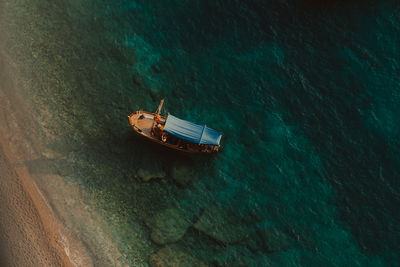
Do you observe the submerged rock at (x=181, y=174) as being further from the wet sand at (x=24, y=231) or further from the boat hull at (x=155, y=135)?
the wet sand at (x=24, y=231)

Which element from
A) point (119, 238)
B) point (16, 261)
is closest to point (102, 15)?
point (119, 238)

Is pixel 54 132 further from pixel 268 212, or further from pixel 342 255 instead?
pixel 342 255

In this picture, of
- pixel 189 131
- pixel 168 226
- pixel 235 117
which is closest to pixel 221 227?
pixel 168 226

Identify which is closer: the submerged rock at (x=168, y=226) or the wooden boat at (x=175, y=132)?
the wooden boat at (x=175, y=132)

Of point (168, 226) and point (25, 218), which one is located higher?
point (168, 226)

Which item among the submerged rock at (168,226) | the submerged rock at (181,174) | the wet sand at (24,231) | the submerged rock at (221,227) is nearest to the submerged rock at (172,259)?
the submerged rock at (168,226)

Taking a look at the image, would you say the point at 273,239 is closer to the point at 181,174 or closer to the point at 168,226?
→ the point at 168,226
